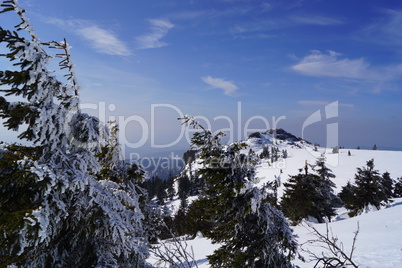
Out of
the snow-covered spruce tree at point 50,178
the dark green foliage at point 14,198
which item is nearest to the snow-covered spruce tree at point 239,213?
the snow-covered spruce tree at point 50,178

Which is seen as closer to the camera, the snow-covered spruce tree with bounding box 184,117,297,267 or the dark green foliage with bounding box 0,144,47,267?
the dark green foliage with bounding box 0,144,47,267

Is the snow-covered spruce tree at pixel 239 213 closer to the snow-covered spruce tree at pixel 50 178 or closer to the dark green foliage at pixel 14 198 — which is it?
the snow-covered spruce tree at pixel 50 178

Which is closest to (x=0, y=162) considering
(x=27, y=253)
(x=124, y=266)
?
(x=27, y=253)

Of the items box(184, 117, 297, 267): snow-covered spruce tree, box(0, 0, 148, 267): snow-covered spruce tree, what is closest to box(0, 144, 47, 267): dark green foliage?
box(0, 0, 148, 267): snow-covered spruce tree

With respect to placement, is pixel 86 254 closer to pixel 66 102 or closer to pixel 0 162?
pixel 0 162

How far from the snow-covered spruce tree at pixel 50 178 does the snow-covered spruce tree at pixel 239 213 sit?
4.10 m

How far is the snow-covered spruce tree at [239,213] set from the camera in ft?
25.9

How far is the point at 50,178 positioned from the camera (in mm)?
3922

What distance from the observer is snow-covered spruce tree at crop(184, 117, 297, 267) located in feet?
25.9

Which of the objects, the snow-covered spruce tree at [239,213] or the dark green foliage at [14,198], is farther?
the snow-covered spruce tree at [239,213]

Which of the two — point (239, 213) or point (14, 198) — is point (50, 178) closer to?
point (14, 198)

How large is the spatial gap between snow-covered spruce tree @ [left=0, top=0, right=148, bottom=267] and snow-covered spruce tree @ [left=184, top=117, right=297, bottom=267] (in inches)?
162

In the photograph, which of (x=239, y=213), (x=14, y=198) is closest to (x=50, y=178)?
(x=14, y=198)

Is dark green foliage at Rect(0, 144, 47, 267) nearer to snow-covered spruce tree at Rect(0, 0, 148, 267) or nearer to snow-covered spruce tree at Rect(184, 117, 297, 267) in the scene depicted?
snow-covered spruce tree at Rect(0, 0, 148, 267)
